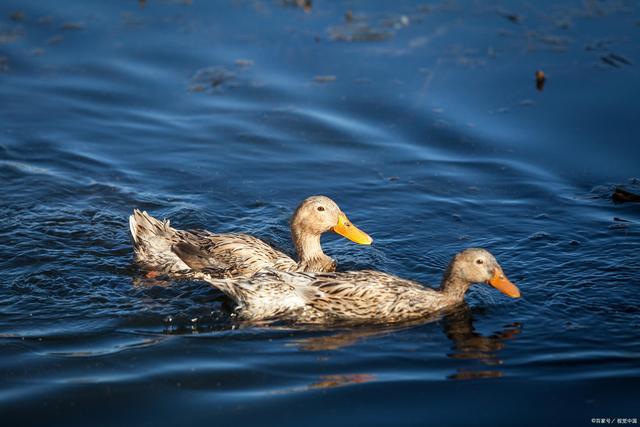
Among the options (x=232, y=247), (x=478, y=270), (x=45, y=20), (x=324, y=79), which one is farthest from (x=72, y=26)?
(x=478, y=270)

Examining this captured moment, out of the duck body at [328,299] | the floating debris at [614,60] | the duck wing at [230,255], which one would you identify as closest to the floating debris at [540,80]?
the floating debris at [614,60]

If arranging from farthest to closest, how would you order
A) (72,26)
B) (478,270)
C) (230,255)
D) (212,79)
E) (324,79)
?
1. (72,26)
2. (212,79)
3. (324,79)
4. (230,255)
5. (478,270)

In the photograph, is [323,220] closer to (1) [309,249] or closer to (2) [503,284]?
(1) [309,249]

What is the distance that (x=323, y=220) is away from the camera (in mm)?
10266

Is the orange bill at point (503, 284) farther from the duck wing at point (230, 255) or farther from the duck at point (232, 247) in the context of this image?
the duck wing at point (230, 255)

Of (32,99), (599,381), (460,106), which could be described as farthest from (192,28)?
(599,381)

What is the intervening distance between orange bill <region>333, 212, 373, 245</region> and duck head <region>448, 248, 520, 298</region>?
1321mm

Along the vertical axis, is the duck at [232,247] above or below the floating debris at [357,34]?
below

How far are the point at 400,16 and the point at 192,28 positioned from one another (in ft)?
11.1

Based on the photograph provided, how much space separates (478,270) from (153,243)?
336 cm

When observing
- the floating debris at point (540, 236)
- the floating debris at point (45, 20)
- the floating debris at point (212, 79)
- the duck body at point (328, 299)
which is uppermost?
the floating debris at point (45, 20)

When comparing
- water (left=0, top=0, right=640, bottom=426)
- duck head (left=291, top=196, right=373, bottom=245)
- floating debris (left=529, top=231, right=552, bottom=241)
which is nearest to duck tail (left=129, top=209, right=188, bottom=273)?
water (left=0, top=0, right=640, bottom=426)

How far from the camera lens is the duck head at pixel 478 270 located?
353 inches

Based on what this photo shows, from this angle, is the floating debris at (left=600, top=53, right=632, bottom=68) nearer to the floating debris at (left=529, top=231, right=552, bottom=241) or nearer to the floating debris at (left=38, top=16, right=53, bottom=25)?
the floating debris at (left=529, top=231, right=552, bottom=241)
